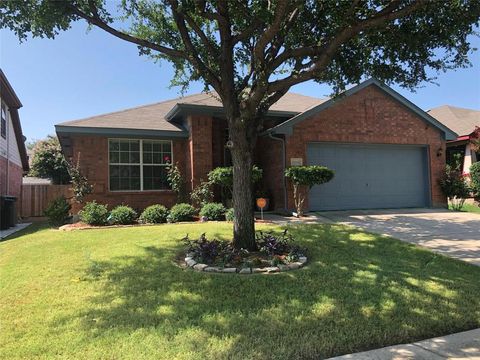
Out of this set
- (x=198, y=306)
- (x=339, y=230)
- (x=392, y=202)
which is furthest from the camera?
(x=392, y=202)

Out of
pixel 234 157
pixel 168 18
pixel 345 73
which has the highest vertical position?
pixel 168 18

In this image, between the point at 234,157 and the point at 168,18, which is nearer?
the point at 234,157

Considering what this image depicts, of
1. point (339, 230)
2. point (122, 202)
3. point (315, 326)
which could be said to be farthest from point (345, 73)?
point (122, 202)

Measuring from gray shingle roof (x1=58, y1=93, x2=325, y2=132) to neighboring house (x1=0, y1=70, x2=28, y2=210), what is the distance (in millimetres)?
5199

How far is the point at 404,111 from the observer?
16.4 meters

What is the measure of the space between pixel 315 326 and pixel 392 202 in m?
12.8

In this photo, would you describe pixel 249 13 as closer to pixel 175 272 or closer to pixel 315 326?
pixel 175 272

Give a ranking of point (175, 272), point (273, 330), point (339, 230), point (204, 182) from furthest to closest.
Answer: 1. point (204, 182)
2. point (339, 230)
3. point (175, 272)
4. point (273, 330)

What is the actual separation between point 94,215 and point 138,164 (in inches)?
127

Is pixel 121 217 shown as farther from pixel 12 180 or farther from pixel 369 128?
pixel 12 180

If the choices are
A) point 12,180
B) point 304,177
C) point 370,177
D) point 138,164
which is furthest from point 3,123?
point 370,177

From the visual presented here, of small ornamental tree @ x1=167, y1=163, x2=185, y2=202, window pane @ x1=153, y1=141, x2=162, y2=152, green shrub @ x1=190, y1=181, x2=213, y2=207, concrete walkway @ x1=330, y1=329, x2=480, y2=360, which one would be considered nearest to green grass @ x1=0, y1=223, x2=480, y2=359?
concrete walkway @ x1=330, y1=329, x2=480, y2=360

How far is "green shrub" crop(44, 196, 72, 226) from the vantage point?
14.3 metres

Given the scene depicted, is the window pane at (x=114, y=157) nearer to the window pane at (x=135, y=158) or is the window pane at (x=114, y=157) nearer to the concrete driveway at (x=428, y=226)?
the window pane at (x=135, y=158)
